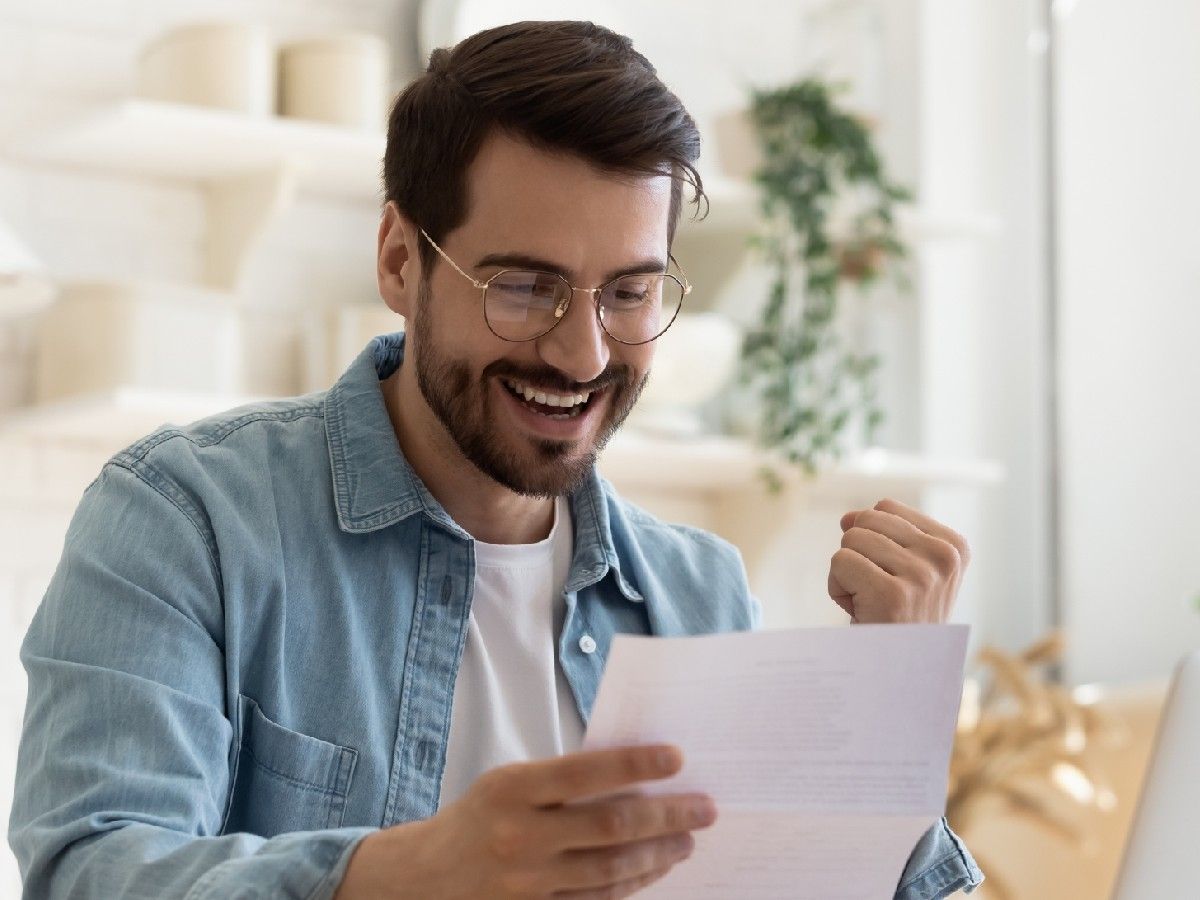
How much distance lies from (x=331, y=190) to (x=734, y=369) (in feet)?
2.34

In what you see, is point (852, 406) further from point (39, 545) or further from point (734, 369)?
point (39, 545)

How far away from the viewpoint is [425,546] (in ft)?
4.45

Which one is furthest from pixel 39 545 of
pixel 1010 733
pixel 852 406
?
pixel 1010 733

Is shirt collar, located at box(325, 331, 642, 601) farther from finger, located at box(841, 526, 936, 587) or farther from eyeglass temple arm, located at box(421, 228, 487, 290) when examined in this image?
finger, located at box(841, 526, 936, 587)

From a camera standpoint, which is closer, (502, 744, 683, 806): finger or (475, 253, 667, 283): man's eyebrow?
(502, 744, 683, 806): finger

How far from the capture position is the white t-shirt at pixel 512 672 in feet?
4.32

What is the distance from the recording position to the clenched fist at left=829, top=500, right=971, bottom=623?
1.27 m

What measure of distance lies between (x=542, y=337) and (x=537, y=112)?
177 millimetres

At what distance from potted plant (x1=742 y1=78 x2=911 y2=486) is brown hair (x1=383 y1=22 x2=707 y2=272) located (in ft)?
4.12

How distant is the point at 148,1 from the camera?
245 centimetres

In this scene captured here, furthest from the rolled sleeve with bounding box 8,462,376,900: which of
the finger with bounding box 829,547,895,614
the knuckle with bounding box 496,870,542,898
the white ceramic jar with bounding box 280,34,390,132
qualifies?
the white ceramic jar with bounding box 280,34,390,132

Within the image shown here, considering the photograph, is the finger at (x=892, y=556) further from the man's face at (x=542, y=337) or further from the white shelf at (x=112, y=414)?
the white shelf at (x=112, y=414)

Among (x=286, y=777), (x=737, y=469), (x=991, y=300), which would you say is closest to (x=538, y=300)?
(x=286, y=777)

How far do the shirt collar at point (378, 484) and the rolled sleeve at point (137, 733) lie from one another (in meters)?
0.15
